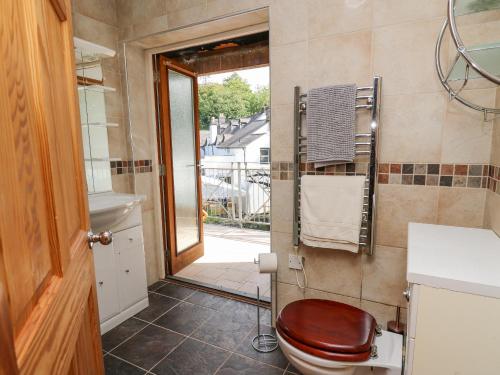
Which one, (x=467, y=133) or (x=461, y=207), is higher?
(x=467, y=133)

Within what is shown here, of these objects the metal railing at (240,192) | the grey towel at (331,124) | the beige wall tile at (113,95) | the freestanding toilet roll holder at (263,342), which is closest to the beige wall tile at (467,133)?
the grey towel at (331,124)

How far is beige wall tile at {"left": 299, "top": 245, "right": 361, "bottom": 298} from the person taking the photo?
163cm

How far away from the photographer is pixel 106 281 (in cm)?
187

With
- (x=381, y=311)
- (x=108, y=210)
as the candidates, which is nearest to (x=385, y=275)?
(x=381, y=311)

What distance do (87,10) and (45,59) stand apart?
173 cm

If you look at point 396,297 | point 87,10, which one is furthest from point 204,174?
point 396,297

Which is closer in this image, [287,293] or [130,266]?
[287,293]

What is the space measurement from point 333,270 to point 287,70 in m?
1.13

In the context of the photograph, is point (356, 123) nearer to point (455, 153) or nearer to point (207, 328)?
point (455, 153)

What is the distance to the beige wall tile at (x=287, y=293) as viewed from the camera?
1797 millimetres

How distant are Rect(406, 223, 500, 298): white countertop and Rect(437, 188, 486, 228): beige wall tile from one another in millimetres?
206

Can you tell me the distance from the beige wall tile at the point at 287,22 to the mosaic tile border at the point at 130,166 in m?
1.34

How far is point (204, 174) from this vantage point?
4.88 m

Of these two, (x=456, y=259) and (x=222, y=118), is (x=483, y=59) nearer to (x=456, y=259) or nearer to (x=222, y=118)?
(x=456, y=259)
